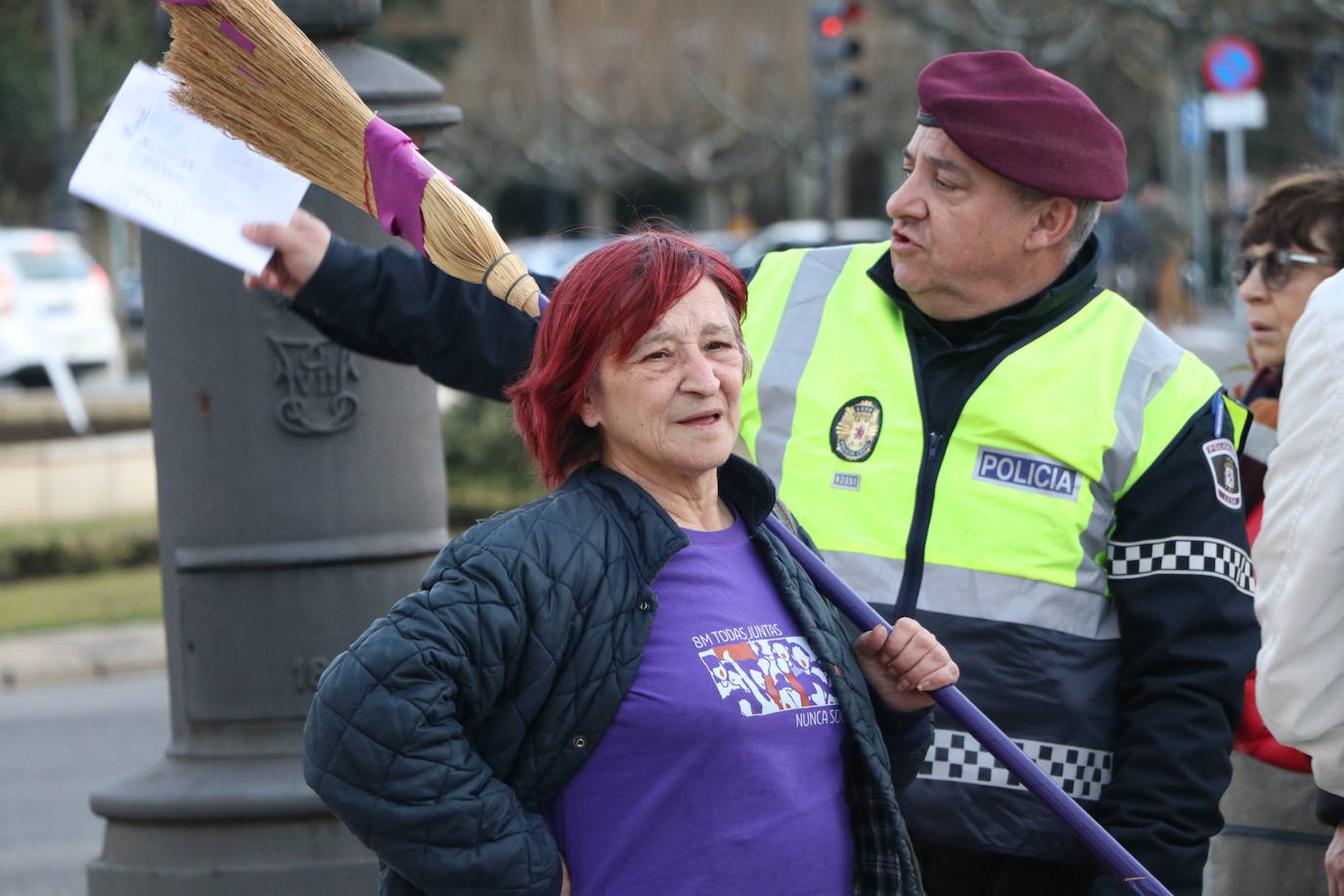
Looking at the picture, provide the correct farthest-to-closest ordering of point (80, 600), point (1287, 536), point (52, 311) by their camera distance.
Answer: point (52, 311)
point (80, 600)
point (1287, 536)

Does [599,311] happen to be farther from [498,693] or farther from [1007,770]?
[1007,770]

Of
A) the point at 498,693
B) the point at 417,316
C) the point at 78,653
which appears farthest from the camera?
the point at 78,653

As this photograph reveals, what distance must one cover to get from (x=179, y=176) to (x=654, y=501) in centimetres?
120

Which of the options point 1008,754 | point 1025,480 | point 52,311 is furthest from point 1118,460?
point 52,311

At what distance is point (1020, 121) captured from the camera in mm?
2893

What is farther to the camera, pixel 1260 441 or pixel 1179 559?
pixel 1260 441

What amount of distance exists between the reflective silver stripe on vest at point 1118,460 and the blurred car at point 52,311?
18.9 meters

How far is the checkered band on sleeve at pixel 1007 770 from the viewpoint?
279 centimetres

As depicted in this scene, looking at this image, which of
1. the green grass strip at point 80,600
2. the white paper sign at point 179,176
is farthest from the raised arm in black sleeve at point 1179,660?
the green grass strip at point 80,600

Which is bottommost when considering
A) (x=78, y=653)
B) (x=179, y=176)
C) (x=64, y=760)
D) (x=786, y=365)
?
(x=64, y=760)

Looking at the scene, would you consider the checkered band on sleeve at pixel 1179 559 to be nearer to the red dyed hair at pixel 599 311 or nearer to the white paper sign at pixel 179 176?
the red dyed hair at pixel 599 311

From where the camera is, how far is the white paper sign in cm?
301

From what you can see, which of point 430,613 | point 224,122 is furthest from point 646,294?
point 224,122

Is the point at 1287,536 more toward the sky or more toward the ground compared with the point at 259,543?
more toward the sky
